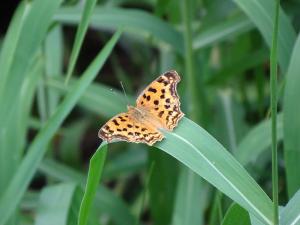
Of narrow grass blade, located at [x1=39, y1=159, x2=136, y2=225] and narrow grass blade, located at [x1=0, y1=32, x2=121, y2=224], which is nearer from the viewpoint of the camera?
narrow grass blade, located at [x1=0, y1=32, x2=121, y2=224]

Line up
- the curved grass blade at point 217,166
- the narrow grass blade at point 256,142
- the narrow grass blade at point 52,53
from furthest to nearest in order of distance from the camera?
the narrow grass blade at point 52,53 → the narrow grass blade at point 256,142 → the curved grass blade at point 217,166

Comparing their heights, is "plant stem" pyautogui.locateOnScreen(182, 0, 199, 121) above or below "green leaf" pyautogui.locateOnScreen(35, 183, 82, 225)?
above

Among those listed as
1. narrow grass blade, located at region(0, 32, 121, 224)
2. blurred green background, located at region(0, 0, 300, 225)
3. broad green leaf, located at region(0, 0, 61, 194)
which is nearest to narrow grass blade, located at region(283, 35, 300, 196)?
blurred green background, located at region(0, 0, 300, 225)

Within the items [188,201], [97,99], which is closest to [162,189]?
[188,201]

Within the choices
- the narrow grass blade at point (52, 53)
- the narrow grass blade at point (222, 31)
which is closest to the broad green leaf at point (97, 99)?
the narrow grass blade at point (52, 53)

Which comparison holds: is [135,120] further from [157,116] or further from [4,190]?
[4,190]

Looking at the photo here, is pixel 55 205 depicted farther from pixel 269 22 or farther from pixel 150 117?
pixel 269 22

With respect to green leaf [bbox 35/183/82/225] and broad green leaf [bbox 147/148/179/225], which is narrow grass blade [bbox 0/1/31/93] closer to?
green leaf [bbox 35/183/82/225]

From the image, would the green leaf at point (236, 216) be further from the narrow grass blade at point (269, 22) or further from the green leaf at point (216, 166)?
the narrow grass blade at point (269, 22)
